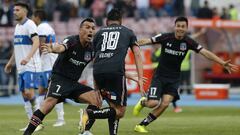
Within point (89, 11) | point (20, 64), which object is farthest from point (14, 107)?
point (89, 11)

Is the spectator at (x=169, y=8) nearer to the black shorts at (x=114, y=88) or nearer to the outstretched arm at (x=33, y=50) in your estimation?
the outstretched arm at (x=33, y=50)

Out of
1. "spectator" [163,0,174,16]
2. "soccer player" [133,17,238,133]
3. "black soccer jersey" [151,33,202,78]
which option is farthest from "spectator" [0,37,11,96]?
"black soccer jersey" [151,33,202,78]

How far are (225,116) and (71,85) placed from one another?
27.5ft

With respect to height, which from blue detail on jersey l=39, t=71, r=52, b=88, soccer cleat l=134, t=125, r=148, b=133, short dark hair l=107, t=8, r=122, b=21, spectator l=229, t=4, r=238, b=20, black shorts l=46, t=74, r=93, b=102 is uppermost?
short dark hair l=107, t=8, r=122, b=21

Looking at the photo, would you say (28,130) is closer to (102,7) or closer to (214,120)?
(214,120)

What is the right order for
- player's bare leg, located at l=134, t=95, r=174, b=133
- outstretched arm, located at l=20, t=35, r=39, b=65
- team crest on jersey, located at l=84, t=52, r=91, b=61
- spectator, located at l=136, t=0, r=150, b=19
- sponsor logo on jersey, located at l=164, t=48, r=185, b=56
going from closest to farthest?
team crest on jersey, located at l=84, t=52, r=91, b=61 < outstretched arm, located at l=20, t=35, r=39, b=65 < player's bare leg, located at l=134, t=95, r=174, b=133 < sponsor logo on jersey, located at l=164, t=48, r=185, b=56 < spectator, located at l=136, t=0, r=150, b=19

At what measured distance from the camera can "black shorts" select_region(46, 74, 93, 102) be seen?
47.3 ft

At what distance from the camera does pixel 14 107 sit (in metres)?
26.5

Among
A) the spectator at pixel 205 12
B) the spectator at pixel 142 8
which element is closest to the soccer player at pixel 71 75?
the spectator at pixel 205 12

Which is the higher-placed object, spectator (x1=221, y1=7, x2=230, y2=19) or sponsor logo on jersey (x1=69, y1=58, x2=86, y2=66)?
sponsor logo on jersey (x1=69, y1=58, x2=86, y2=66)

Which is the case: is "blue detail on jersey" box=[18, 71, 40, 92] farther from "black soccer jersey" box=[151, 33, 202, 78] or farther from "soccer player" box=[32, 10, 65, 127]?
"black soccer jersey" box=[151, 33, 202, 78]

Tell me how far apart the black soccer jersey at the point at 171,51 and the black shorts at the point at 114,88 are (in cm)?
326

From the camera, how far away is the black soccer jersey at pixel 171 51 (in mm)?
17422

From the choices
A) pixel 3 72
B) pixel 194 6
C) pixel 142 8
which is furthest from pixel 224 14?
pixel 3 72
